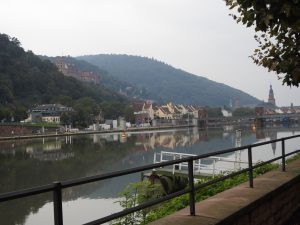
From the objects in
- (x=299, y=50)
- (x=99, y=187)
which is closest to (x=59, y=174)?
(x=99, y=187)

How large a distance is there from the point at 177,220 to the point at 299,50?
4.85m

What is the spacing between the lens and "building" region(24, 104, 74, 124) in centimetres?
15275

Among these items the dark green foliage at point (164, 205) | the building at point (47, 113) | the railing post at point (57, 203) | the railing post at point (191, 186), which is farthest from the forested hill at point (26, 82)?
the railing post at point (57, 203)

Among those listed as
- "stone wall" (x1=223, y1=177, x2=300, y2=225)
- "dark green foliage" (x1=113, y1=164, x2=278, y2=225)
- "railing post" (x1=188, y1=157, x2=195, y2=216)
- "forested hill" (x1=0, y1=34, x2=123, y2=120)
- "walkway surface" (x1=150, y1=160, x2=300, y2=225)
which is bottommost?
"dark green foliage" (x1=113, y1=164, x2=278, y2=225)

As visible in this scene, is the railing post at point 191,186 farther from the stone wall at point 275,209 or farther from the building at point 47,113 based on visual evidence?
the building at point 47,113

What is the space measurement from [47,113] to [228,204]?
512 ft

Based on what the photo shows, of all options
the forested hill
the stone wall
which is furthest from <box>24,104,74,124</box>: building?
the stone wall

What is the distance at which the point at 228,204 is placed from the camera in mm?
5906

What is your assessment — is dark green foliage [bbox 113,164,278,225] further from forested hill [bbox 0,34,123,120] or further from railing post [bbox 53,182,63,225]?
forested hill [bbox 0,34,123,120]

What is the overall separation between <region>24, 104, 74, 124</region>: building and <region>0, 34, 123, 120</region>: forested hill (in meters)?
3.83

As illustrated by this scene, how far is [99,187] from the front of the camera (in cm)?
2750

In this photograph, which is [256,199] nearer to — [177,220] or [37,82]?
[177,220]

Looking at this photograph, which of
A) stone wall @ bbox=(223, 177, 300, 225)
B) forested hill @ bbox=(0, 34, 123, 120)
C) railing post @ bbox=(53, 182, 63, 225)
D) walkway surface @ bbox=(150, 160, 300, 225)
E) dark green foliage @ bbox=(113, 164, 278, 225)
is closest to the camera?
railing post @ bbox=(53, 182, 63, 225)

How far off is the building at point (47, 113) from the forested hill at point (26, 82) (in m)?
3.83
